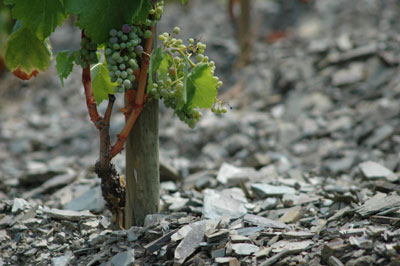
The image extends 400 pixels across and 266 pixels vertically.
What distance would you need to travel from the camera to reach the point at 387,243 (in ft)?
6.42

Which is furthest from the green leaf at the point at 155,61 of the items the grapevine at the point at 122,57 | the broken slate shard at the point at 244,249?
the broken slate shard at the point at 244,249

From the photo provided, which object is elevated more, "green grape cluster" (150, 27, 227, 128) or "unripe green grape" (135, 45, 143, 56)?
"unripe green grape" (135, 45, 143, 56)

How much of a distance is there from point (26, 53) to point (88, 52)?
18.5 inches

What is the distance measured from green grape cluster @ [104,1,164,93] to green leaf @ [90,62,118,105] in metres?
0.28

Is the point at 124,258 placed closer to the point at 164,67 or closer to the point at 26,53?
the point at 164,67

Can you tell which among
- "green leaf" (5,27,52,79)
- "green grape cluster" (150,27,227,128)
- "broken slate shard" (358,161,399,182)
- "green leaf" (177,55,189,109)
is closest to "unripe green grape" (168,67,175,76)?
"green grape cluster" (150,27,227,128)

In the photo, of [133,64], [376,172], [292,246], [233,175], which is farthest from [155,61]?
[376,172]

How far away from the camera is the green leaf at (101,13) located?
195 centimetres

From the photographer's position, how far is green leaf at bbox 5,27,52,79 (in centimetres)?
234

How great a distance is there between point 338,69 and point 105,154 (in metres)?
4.91

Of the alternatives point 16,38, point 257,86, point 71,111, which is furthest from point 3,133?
point 16,38

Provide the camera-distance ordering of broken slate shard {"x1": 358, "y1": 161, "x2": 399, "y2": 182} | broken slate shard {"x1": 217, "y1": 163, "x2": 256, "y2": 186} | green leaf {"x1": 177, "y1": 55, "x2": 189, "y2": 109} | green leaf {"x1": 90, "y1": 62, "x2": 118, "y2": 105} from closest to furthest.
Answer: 1. green leaf {"x1": 177, "y1": 55, "x2": 189, "y2": 109}
2. green leaf {"x1": 90, "y1": 62, "x2": 118, "y2": 105}
3. broken slate shard {"x1": 358, "y1": 161, "x2": 399, "y2": 182}
4. broken slate shard {"x1": 217, "y1": 163, "x2": 256, "y2": 186}

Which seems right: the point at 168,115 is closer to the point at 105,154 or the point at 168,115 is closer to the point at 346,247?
the point at 105,154

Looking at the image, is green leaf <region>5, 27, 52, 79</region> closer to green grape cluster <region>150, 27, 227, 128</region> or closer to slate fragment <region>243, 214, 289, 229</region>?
green grape cluster <region>150, 27, 227, 128</region>
